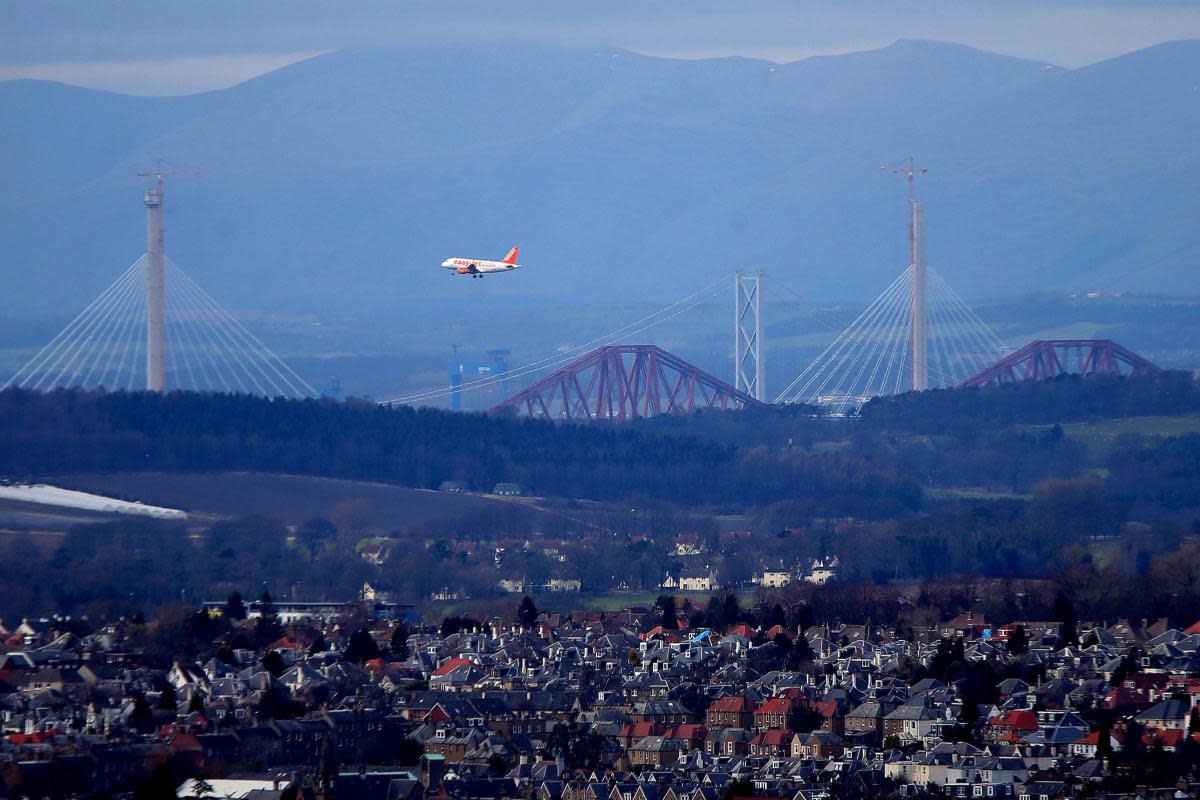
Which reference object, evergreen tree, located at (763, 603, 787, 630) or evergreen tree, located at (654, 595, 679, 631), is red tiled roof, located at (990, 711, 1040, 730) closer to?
evergreen tree, located at (763, 603, 787, 630)

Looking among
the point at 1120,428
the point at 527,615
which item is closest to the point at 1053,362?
the point at 1120,428

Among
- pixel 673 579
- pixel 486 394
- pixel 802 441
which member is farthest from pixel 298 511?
pixel 486 394

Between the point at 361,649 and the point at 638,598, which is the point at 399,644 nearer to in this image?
the point at 361,649

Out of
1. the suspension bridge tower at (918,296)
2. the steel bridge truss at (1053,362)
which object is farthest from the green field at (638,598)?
the suspension bridge tower at (918,296)

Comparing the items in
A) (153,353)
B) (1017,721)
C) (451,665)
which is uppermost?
(153,353)

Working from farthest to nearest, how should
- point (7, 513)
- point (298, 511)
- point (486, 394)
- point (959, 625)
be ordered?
point (486, 394), point (298, 511), point (7, 513), point (959, 625)

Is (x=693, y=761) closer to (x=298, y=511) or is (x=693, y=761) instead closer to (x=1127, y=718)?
(x=1127, y=718)
